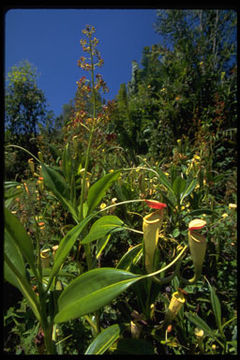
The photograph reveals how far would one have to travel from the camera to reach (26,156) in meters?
3.23

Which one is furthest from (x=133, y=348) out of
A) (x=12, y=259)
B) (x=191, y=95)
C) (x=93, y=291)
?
(x=191, y=95)

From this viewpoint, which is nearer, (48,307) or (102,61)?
(48,307)

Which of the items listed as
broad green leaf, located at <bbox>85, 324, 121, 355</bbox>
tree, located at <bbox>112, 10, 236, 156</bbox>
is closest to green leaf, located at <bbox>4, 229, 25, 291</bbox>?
broad green leaf, located at <bbox>85, 324, 121, 355</bbox>

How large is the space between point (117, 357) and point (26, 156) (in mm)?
3235

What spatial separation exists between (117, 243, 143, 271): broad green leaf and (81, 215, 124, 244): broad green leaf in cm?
9

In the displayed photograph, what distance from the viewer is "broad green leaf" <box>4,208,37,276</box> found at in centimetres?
45

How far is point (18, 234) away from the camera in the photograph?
460mm

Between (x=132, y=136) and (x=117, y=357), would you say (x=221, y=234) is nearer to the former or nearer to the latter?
(x=117, y=357)

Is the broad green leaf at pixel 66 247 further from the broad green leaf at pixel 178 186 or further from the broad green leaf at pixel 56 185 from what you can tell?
A: the broad green leaf at pixel 178 186

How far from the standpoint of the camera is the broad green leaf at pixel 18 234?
0.45m

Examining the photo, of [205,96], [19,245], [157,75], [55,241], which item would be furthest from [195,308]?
[157,75]

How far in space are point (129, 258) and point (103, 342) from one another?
0.21 m

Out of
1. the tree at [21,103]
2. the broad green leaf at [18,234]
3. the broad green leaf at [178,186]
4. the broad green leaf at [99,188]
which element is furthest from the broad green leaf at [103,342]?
the tree at [21,103]

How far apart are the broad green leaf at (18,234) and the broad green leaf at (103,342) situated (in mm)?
251
